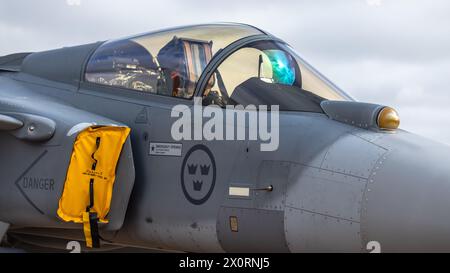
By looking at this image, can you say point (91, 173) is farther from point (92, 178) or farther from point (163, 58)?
point (163, 58)

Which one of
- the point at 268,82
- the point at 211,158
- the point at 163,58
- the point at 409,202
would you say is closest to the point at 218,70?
the point at 268,82

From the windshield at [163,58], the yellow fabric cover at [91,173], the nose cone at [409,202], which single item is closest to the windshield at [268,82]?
the windshield at [163,58]

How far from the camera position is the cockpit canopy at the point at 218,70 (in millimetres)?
5793

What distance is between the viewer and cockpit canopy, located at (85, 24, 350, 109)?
5.79m

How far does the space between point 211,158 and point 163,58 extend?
56.7 inches

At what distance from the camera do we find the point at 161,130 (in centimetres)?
598

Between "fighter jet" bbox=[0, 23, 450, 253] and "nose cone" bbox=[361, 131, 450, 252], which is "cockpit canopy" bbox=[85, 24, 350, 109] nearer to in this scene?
"fighter jet" bbox=[0, 23, 450, 253]

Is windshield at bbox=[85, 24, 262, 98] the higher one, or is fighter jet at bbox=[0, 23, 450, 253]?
windshield at bbox=[85, 24, 262, 98]

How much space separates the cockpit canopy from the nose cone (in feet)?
3.57

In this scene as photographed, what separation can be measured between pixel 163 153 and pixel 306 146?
140 cm

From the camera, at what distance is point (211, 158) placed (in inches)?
217

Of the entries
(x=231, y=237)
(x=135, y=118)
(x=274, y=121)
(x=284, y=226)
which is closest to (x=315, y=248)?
(x=284, y=226)

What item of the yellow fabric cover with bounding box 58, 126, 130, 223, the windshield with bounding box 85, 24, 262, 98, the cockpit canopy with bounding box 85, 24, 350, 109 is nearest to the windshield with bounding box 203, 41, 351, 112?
the cockpit canopy with bounding box 85, 24, 350, 109
